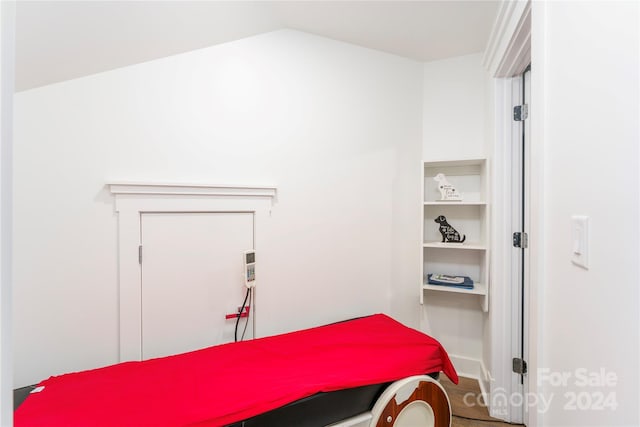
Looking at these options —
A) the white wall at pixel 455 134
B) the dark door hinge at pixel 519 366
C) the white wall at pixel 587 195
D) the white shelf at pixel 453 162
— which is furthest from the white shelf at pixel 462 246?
the white wall at pixel 587 195

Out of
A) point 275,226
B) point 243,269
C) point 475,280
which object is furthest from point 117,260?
point 475,280

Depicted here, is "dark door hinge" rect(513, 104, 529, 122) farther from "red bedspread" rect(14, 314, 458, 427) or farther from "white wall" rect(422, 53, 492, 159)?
"red bedspread" rect(14, 314, 458, 427)

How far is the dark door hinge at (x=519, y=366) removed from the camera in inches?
75.5

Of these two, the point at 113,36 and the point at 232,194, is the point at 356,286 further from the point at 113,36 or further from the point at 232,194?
the point at 113,36

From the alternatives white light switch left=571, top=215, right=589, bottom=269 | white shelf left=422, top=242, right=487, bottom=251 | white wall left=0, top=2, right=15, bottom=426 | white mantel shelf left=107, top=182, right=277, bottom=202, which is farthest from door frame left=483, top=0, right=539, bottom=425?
white wall left=0, top=2, right=15, bottom=426

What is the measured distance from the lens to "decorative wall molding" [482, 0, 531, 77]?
138 centimetres

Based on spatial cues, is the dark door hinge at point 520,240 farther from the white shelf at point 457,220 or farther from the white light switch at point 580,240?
the white light switch at point 580,240

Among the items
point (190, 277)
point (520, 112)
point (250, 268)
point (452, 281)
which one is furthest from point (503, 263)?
point (190, 277)

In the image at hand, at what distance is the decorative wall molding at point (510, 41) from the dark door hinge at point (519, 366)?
172cm

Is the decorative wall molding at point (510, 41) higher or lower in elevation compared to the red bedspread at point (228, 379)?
higher

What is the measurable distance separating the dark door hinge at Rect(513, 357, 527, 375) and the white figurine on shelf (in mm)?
1062

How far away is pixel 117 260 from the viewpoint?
1561 millimetres

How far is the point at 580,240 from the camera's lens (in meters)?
0.80

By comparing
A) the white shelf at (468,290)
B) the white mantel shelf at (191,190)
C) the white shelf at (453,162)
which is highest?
the white shelf at (453,162)
